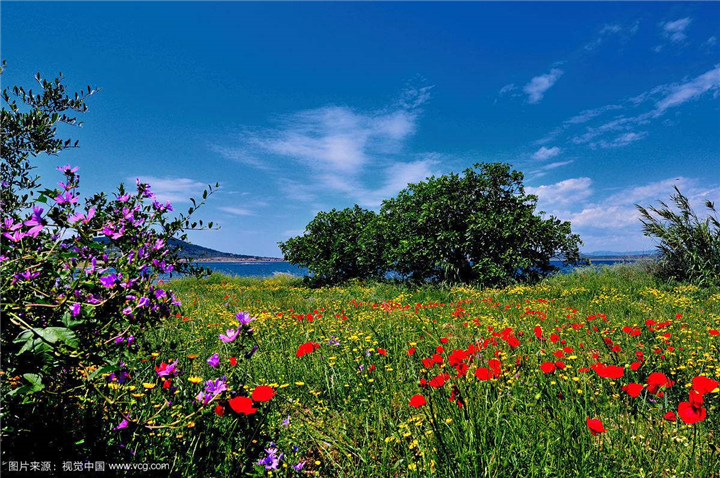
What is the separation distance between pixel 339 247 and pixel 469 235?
6.32 metres

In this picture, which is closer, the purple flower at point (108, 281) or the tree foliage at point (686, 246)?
the purple flower at point (108, 281)

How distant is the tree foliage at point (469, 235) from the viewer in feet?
38.3

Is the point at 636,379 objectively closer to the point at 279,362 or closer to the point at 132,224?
the point at 279,362

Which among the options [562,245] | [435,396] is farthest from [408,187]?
[435,396]

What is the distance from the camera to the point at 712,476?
169 centimetres

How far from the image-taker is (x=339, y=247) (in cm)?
1598

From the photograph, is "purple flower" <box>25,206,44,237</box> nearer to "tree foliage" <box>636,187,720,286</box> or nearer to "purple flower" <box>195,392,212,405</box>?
"purple flower" <box>195,392,212,405</box>

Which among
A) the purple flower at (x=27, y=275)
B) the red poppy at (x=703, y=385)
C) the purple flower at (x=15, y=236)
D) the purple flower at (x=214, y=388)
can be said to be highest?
the purple flower at (x=15, y=236)

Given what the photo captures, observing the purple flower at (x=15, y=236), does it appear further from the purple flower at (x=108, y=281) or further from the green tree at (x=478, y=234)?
the green tree at (x=478, y=234)

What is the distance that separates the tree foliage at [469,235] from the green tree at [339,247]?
13 centimetres

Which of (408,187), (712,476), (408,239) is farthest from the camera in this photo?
Answer: (408,187)

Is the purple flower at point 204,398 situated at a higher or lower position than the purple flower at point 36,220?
lower

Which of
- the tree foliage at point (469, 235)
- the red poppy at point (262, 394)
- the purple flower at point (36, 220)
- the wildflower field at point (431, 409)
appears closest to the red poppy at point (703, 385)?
the wildflower field at point (431, 409)

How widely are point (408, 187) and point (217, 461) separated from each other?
13613mm
